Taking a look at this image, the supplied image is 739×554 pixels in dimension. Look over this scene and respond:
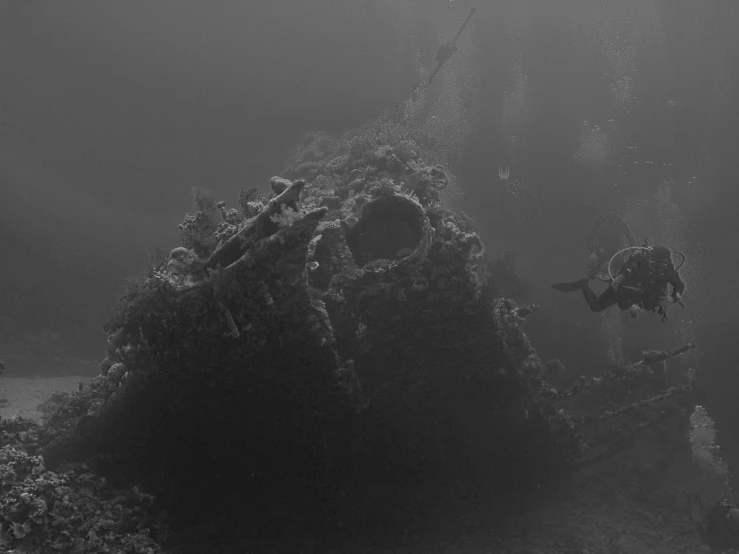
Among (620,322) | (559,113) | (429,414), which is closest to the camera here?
(429,414)

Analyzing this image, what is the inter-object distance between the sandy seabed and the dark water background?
10011 millimetres

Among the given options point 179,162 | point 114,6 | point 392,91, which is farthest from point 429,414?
point 114,6

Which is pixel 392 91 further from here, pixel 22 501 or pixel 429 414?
pixel 22 501

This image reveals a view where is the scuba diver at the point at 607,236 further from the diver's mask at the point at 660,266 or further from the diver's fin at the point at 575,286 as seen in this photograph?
the diver's mask at the point at 660,266

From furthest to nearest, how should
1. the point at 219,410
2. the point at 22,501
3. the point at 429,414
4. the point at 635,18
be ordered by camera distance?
the point at 635,18
the point at 429,414
the point at 219,410
the point at 22,501

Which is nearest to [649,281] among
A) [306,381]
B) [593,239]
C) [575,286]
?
[575,286]

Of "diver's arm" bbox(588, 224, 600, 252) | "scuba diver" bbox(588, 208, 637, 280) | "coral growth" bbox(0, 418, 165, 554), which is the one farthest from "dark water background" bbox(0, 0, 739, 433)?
"coral growth" bbox(0, 418, 165, 554)

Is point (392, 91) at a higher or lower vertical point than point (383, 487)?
higher

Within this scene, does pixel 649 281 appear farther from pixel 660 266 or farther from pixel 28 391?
pixel 28 391

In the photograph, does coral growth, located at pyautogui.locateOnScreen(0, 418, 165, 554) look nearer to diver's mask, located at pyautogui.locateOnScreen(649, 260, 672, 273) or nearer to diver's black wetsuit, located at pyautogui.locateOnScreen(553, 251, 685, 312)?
diver's black wetsuit, located at pyautogui.locateOnScreen(553, 251, 685, 312)

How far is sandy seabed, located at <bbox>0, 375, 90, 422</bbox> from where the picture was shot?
31.6 feet

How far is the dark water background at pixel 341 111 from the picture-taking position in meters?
24.9

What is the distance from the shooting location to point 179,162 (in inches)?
1031

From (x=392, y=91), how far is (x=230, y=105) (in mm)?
11634
